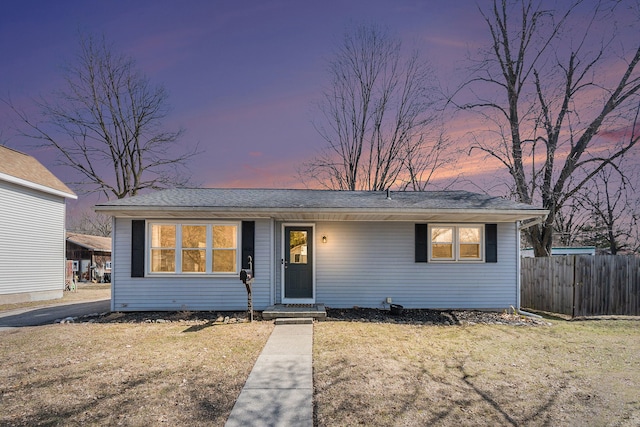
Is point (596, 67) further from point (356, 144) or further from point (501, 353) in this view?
point (501, 353)

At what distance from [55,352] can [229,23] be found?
11913mm

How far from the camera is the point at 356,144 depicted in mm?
24094

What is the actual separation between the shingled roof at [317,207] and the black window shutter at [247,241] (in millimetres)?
314

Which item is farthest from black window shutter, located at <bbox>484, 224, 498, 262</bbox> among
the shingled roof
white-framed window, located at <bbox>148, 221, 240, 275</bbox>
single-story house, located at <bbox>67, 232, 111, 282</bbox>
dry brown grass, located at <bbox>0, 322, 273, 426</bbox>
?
single-story house, located at <bbox>67, 232, 111, 282</bbox>

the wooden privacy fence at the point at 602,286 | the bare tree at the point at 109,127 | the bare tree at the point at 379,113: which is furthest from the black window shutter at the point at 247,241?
the bare tree at the point at 109,127

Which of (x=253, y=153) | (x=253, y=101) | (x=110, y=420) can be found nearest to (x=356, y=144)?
(x=253, y=153)

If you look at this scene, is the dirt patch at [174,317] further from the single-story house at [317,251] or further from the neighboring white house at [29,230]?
the neighboring white house at [29,230]

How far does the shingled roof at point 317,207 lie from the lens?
28.7 feet

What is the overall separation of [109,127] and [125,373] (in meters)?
22.5

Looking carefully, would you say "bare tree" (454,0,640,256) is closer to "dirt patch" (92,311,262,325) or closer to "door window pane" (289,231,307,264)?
"door window pane" (289,231,307,264)

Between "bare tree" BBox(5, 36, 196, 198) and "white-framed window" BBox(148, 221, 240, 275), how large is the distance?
1587 cm

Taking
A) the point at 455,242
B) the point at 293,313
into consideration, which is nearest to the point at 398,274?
the point at 455,242

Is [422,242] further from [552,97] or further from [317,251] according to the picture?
[552,97]

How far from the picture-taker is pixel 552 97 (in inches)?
625
